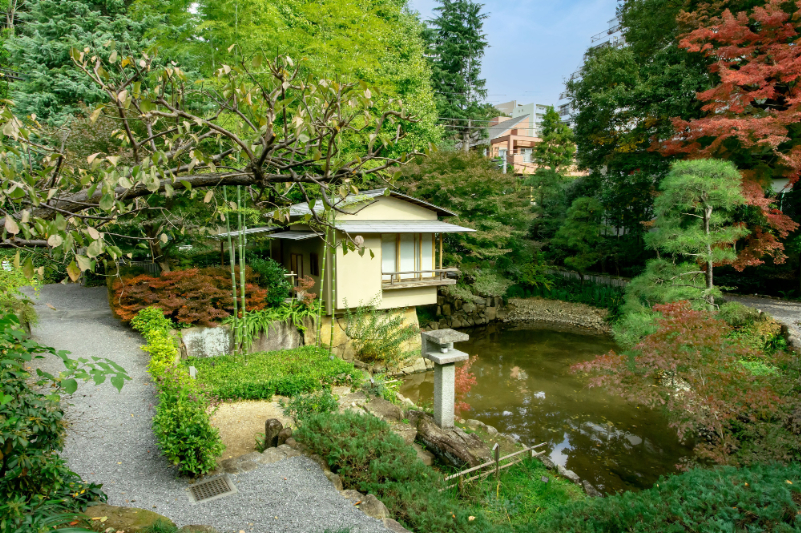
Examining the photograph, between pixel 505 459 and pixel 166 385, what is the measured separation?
5.07 metres

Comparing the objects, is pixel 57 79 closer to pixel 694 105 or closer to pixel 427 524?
pixel 427 524

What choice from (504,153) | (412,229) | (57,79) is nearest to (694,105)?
(412,229)

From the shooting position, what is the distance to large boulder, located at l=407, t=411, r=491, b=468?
6.19 meters

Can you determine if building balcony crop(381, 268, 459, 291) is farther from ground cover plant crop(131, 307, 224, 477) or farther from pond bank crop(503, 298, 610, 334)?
ground cover plant crop(131, 307, 224, 477)

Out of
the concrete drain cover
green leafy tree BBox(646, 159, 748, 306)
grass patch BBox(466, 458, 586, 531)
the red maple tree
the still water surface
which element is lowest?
the still water surface

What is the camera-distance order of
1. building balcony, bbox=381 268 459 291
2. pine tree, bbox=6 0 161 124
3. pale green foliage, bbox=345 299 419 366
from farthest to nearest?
pine tree, bbox=6 0 161 124 → building balcony, bbox=381 268 459 291 → pale green foliage, bbox=345 299 419 366

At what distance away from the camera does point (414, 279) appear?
40.1 feet

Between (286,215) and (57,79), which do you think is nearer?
(286,215)

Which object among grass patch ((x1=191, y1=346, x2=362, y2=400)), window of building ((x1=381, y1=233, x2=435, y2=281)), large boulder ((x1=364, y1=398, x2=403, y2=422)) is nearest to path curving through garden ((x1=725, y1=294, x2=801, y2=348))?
window of building ((x1=381, y1=233, x2=435, y2=281))

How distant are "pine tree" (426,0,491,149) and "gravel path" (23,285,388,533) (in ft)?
75.3

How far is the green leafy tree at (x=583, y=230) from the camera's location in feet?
58.4

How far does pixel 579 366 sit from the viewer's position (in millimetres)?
8102

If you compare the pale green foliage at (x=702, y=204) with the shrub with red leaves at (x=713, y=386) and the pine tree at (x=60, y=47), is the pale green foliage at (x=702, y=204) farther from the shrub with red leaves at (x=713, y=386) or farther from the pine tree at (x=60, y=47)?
the pine tree at (x=60, y=47)

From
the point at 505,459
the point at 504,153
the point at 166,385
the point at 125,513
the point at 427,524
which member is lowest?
the point at 505,459
